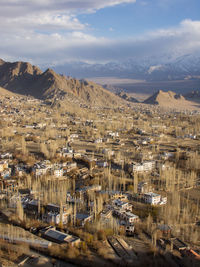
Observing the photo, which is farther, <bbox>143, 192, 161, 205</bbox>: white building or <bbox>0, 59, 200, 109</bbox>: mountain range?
<bbox>0, 59, 200, 109</bbox>: mountain range

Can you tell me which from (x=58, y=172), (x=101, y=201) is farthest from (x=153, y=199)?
(x=58, y=172)

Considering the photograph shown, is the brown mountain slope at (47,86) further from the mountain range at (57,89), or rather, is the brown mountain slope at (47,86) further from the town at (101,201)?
the town at (101,201)

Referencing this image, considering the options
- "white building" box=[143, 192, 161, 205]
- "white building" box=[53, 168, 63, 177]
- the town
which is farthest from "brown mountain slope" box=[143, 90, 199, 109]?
"white building" box=[143, 192, 161, 205]

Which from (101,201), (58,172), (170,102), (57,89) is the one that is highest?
(57,89)

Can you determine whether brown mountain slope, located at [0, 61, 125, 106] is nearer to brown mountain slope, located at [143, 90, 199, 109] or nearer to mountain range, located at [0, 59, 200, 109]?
mountain range, located at [0, 59, 200, 109]

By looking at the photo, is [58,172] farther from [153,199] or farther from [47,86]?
[47,86]

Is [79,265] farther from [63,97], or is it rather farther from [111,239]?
[63,97]

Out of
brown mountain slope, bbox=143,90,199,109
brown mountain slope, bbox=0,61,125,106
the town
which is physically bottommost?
the town

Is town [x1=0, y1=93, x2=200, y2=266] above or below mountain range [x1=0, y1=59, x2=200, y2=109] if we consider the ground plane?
below
